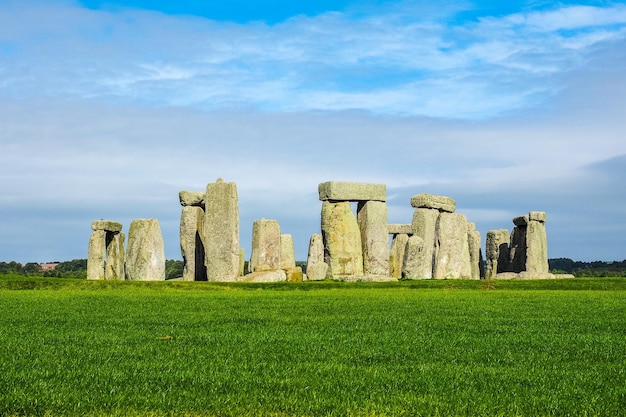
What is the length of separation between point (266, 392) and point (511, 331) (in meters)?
5.81

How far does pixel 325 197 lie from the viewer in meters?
30.7

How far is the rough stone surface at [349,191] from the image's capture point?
100.0 feet

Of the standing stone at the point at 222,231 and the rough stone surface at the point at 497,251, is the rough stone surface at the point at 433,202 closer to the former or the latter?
the rough stone surface at the point at 497,251

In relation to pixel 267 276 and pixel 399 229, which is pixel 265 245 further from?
pixel 399 229

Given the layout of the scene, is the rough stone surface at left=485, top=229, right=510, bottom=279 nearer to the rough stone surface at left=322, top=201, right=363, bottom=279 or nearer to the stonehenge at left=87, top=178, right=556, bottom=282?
the stonehenge at left=87, top=178, right=556, bottom=282

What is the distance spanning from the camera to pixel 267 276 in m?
28.6

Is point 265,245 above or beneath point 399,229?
beneath

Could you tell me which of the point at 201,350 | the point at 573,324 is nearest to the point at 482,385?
the point at 201,350

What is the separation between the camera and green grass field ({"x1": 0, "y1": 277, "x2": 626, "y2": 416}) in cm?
715

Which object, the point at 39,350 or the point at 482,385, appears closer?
the point at 482,385

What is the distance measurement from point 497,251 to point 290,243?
11.3 metres

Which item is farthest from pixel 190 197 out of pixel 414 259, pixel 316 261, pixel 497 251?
pixel 497 251

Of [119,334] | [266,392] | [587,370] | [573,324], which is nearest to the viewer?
[266,392]

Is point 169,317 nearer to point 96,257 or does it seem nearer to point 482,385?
point 482,385
